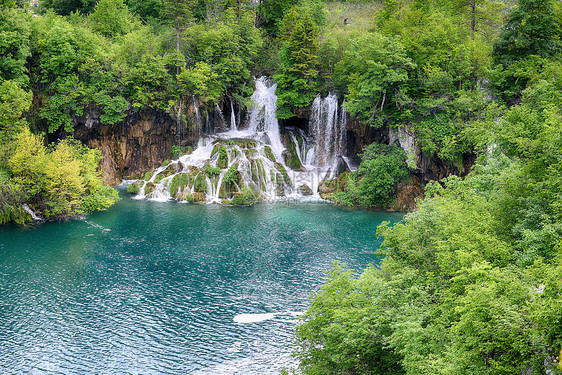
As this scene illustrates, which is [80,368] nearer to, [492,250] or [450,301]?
[450,301]

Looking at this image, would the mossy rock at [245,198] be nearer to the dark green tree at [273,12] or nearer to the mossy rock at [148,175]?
the mossy rock at [148,175]

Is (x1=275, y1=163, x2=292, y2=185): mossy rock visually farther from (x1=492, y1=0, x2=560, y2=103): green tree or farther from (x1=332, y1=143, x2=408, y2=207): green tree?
(x1=492, y1=0, x2=560, y2=103): green tree

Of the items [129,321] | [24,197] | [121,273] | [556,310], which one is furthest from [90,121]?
[556,310]

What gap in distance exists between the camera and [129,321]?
22047 mm

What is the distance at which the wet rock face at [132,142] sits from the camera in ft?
164

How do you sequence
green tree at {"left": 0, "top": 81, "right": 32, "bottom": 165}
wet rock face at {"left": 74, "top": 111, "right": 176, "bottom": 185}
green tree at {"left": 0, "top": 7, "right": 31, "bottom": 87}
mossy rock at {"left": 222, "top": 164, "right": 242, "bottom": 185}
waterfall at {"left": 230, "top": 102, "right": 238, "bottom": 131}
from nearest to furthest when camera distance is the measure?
green tree at {"left": 0, "top": 81, "right": 32, "bottom": 165}, green tree at {"left": 0, "top": 7, "right": 31, "bottom": 87}, mossy rock at {"left": 222, "top": 164, "right": 242, "bottom": 185}, wet rock face at {"left": 74, "top": 111, "right": 176, "bottom": 185}, waterfall at {"left": 230, "top": 102, "right": 238, "bottom": 131}

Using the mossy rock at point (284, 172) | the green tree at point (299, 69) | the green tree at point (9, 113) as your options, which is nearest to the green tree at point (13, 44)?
the green tree at point (9, 113)

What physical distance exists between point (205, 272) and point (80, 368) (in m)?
10.6

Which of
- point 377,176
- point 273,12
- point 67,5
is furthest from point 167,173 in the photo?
point 67,5

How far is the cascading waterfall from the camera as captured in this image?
149ft

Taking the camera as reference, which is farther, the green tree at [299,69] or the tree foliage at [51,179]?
the green tree at [299,69]

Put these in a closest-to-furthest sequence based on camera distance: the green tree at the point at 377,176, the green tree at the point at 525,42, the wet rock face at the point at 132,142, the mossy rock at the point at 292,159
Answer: the green tree at the point at 525,42 < the green tree at the point at 377,176 < the mossy rock at the point at 292,159 < the wet rock face at the point at 132,142

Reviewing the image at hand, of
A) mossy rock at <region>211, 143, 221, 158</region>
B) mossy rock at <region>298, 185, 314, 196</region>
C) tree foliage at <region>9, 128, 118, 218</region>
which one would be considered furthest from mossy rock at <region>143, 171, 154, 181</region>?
mossy rock at <region>298, 185, 314, 196</region>

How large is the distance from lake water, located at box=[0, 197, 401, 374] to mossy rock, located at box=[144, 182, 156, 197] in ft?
13.4
